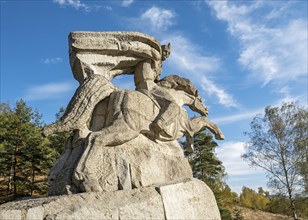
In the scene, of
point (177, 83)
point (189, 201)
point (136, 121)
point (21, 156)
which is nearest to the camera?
point (189, 201)

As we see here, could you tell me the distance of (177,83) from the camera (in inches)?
232

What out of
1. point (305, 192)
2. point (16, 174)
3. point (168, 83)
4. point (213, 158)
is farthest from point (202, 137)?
point (168, 83)

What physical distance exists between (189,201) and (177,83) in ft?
7.65

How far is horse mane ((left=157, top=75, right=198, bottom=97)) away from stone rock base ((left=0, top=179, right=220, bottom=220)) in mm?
1990

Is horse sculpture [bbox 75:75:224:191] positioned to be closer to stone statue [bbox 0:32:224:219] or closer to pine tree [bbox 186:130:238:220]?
stone statue [bbox 0:32:224:219]

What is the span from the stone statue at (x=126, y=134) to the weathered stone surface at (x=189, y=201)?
0.04 ft

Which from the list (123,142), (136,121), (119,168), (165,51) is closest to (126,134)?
(123,142)

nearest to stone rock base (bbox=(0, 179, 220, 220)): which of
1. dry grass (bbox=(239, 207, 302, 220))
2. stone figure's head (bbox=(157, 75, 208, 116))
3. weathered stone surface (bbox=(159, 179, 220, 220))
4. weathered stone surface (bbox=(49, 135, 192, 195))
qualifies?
weathered stone surface (bbox=(159, 179, 220, 220))

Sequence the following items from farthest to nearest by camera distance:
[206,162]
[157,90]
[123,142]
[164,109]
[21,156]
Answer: [206,162] → [21,156] → [157,90] → [164,109] → [123,142]

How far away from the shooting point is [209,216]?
4.43m

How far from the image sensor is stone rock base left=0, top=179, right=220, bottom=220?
3.44 m

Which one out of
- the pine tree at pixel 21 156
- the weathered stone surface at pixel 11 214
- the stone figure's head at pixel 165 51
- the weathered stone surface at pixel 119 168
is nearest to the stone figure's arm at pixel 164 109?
the weathered stone surface at pixel 119 168

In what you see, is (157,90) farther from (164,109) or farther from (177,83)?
(177,83)

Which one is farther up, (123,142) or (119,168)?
(123,142)
